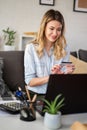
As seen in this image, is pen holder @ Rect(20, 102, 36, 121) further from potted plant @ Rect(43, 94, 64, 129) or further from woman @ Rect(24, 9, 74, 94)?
woman @ Rect(24, 9, 74, 94)

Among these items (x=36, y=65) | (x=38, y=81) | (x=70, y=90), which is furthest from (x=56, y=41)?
(x=70, y=90)

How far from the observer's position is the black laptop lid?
4.35 ft

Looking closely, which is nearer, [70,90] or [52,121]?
[52,121]

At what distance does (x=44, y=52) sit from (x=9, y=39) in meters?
1.91

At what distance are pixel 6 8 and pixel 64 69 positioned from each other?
7.81 ft

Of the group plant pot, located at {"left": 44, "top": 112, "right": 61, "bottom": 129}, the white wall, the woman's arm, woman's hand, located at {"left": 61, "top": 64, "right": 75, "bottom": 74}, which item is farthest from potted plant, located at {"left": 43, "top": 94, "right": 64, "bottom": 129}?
the white wall

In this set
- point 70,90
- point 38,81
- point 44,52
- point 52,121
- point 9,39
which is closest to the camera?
point 52,121

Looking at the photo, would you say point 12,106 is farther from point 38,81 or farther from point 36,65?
point 36,65

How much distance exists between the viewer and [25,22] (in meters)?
3.93

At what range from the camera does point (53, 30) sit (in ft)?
6.22

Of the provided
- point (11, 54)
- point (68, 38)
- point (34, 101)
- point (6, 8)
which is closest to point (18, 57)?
point (11, 54)

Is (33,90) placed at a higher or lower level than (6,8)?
lower

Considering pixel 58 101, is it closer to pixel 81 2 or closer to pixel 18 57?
pixel 18 57

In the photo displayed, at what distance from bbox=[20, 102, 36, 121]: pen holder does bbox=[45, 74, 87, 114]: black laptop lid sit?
117mm
